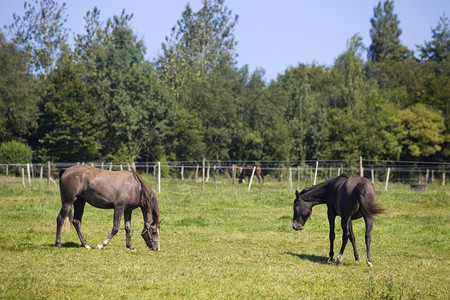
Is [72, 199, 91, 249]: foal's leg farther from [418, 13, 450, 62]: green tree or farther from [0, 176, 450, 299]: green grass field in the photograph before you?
[418, 13, 450, 62]: green tree

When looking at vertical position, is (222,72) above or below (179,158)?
above

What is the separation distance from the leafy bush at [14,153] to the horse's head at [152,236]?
29232 millimetres

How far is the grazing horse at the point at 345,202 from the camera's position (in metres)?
10.4

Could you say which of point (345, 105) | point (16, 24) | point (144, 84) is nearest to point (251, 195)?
point (144, 84)

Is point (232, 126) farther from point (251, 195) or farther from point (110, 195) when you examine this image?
point (110, 195)

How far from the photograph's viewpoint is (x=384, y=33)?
281 feet

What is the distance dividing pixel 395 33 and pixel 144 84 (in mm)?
54960

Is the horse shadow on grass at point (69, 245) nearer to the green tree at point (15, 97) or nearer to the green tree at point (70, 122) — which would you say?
the green tree at point (70, 122)

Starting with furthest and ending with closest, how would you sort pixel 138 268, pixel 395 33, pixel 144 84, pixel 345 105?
pixel 395 33, pixel 345 105, pixel 144 84, pixel 138 268

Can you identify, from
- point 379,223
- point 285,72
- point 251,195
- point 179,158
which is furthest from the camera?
point 285,72

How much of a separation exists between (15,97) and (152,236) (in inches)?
1347

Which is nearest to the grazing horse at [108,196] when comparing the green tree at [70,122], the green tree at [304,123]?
the green tree at [70,122]

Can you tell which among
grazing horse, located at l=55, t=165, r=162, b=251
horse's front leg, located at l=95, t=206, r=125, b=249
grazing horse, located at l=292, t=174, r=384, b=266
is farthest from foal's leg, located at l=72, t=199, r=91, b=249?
grazing horse, located at l=292, t=174, r=384, b=266

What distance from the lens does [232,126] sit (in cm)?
4950
